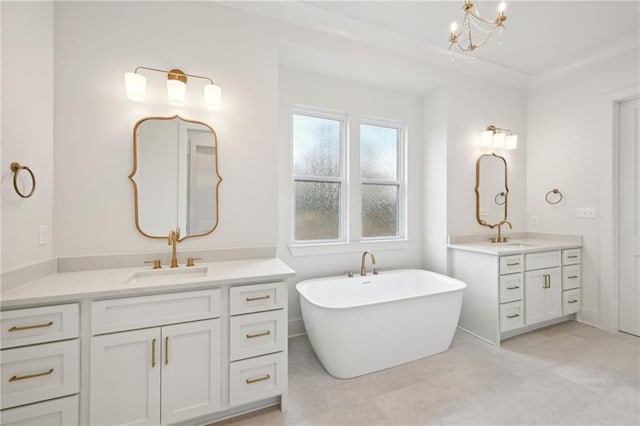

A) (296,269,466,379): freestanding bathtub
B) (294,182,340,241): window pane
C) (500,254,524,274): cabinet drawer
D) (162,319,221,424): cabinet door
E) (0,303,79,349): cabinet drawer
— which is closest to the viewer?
(0,303,79,349): cabinet drawer

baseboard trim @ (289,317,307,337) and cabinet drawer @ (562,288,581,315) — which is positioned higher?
cabinet drawer @ (562,288,581,315)

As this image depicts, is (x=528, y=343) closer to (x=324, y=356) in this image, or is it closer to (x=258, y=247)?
(x=324, y=356)

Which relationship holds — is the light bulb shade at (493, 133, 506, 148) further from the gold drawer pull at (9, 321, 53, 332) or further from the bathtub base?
the gold drawer pull at (9, 321, 53, 332)

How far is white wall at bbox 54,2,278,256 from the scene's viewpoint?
1.81 metres

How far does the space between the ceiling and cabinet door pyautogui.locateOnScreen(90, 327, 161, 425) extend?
7.87ft

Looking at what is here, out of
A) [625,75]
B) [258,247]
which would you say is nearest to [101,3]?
[258,247]

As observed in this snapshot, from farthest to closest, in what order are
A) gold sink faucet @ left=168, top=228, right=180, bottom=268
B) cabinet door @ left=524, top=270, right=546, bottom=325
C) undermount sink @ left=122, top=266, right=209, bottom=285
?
cabinet door @ left=524, top=270, right=546, bottom=325 < gold sink faucet @ left=168, top=228, right=180, bottom=268 < undermount sink @ left=122, top=266, right=209, bottom=285

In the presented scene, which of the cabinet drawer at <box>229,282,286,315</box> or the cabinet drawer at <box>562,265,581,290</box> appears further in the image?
the cabinet drawer at <box>562,265,581,290</box>

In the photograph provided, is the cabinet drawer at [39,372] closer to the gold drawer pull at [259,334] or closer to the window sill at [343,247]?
the gold drawer pull at [259,334]

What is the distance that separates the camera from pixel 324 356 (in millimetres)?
2166

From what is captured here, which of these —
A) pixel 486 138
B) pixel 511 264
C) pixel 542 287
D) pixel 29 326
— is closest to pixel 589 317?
pixel 542 287

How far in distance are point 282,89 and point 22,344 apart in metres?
2.54

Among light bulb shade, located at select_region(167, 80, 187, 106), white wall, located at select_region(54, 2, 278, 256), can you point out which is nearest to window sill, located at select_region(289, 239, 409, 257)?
white wall, located at select_region(54, 2, 278, 256)

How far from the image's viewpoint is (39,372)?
130 centimetres
